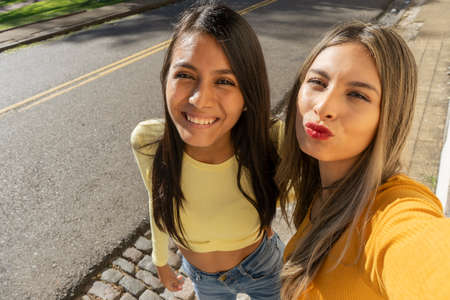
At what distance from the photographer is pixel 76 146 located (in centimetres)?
471

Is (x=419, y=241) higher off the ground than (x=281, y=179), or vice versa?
(x=419, y=241)

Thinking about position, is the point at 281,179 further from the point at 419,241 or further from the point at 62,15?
the point at 62,15

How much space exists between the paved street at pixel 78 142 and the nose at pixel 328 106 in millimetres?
2567

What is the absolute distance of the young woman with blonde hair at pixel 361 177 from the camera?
998 millimetres

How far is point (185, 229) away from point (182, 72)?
78cm

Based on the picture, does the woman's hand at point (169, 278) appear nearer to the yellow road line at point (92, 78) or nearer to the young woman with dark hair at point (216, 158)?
the young woman with dark hair at point (216, 158)

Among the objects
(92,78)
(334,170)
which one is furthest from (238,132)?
(92,78)

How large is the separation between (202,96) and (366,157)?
0.67 m

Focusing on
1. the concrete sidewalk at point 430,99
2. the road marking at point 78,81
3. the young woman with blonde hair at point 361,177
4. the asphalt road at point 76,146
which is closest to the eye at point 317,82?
the young woman with blonde hair at point 361,177

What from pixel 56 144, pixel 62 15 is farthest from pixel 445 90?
pixel 62 15

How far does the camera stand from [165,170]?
1.75 m

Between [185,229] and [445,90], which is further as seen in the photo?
[445,90]

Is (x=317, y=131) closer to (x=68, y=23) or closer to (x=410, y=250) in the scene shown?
(x=410, y=250)

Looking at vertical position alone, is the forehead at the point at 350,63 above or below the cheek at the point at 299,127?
above
